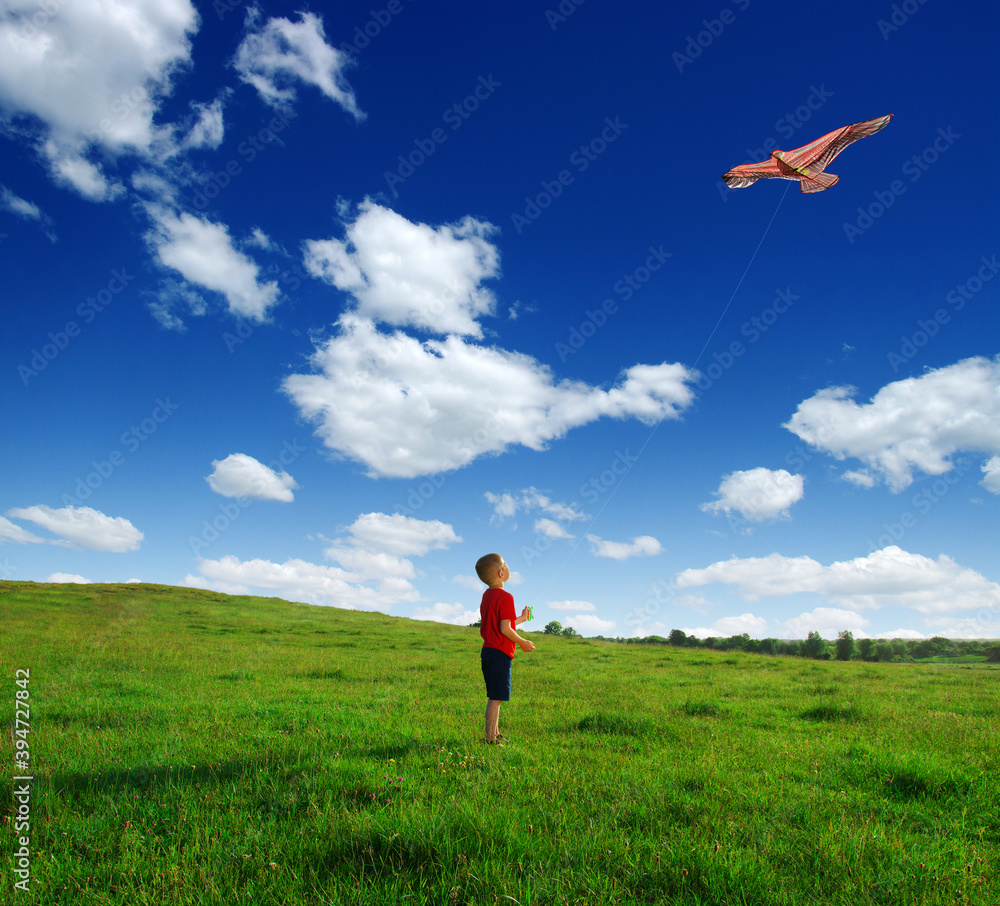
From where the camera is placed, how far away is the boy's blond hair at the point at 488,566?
6.95 meters

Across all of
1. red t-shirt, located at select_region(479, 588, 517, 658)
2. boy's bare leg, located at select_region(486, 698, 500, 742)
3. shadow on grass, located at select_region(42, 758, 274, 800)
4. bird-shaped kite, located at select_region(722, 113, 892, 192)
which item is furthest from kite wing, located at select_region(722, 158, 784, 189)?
shadow on grass, located at select_region(42, 758, 274, 800)

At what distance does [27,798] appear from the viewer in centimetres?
447

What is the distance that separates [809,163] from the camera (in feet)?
38.8

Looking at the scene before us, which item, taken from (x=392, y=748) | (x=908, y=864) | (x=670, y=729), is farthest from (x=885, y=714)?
(x=392, y=748)

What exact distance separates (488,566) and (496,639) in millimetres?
914

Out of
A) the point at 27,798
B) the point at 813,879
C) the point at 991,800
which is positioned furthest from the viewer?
the point at 991,800

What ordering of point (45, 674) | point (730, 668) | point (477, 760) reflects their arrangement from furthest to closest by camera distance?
point (730, 668) → point (45, 674) → point (477, 760)

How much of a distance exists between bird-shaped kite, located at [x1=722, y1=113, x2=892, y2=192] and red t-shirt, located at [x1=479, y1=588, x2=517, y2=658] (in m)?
11.1

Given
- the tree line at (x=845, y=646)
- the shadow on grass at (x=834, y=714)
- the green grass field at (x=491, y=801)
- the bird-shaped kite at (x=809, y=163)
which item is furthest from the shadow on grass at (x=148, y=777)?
the tree line at (x=845, y=646)

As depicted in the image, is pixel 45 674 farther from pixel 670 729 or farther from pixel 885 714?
pixel 885 714

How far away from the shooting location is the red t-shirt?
21.6 ft

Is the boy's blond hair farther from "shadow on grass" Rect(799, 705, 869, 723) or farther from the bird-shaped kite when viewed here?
the bird-shaped kite

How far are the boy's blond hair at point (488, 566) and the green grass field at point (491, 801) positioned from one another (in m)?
1.94

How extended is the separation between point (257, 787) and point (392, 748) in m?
1.78
